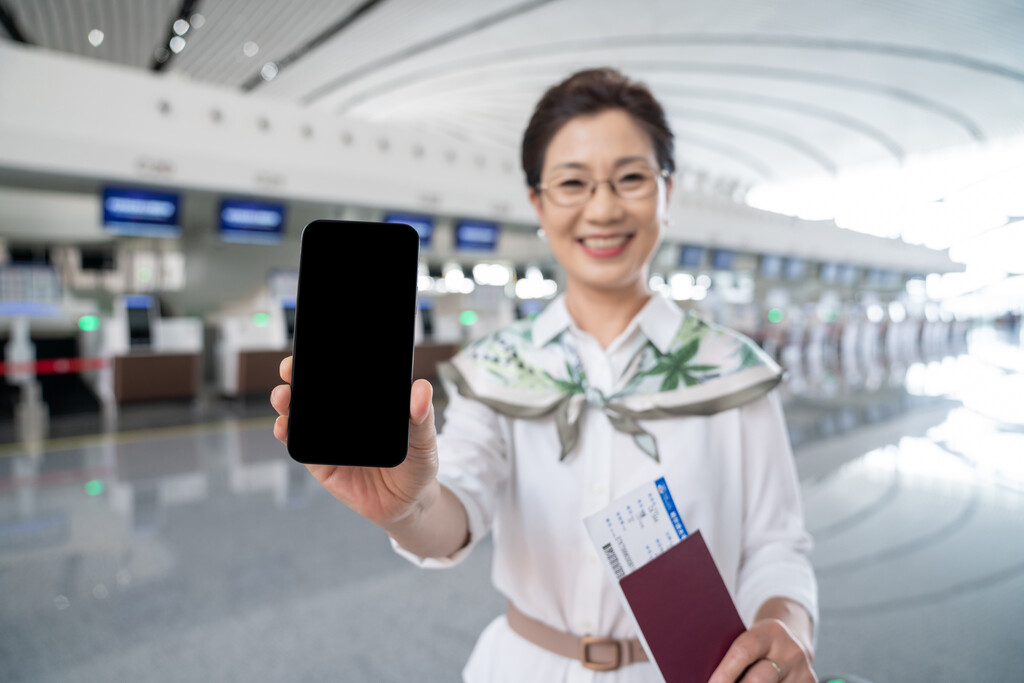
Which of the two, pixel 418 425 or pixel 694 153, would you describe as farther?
pixel 694 153

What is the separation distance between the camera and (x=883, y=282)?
2722 cm

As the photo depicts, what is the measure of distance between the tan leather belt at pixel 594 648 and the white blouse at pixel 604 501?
0.01 metres

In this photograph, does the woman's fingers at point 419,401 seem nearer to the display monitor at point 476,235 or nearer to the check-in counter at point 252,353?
the check-in counter at point 252,353

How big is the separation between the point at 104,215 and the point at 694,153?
34799mm

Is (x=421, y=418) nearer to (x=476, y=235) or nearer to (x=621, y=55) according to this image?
(x=476, y=235)

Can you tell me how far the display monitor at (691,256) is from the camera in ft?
50.1

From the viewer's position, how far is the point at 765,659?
2.83 feet

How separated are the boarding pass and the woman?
0.78ft

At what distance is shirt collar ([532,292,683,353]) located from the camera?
1240 mm

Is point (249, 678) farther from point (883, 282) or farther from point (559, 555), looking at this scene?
point (883, 282)

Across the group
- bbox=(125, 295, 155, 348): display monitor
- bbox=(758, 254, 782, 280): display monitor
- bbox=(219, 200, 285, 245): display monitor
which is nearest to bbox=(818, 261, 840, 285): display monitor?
bbox=(758, 254, 782, 280): display monitor

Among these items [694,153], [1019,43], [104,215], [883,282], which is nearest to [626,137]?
[104,215]

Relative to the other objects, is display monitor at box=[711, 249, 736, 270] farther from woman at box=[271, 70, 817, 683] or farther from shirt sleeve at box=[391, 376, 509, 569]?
shirt sleeve at box=[391, 376, 509, 569]

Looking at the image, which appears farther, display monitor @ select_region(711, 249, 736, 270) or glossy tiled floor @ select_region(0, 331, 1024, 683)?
display monitor @ select_region(711, 249, 736, 270)
